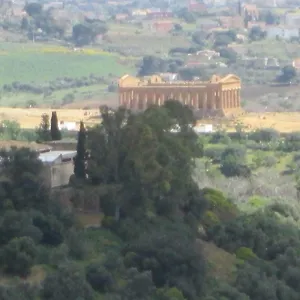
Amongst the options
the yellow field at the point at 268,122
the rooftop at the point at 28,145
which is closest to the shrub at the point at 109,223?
the rooftop at the point at 28,145

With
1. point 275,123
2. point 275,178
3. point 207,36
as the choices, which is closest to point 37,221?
point 275,178

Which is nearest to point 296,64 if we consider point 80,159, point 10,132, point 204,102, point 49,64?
point 49,64

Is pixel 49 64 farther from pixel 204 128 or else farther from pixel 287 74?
pixel 204 128

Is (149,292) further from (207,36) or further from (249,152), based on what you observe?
(207,36)

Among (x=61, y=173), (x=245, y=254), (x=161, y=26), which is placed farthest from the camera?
(x=161, y=26)

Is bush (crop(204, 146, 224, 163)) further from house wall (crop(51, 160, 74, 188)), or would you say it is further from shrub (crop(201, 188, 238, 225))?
house wall (crop(51, 160, 74, 188))

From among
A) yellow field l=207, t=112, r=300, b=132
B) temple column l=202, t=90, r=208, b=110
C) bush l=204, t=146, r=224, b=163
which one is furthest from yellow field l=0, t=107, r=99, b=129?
bush l=204, t=146, r=224, b=163
